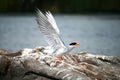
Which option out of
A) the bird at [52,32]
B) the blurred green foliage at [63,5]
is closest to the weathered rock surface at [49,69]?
the bird at [52,32]

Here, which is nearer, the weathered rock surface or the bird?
the weathered rock surface

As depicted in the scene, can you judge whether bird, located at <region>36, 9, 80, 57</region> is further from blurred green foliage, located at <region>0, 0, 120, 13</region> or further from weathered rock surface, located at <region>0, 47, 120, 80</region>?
blurred green foliage, located at <region>0, 0, 120, 13</region>

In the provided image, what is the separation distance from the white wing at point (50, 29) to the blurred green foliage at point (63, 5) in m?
47.9

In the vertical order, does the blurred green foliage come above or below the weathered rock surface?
below

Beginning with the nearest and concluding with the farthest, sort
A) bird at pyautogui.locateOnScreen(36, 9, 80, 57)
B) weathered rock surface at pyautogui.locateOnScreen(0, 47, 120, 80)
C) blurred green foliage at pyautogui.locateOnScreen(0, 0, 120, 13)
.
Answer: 1. weathered rock surface at pyautogui.locateOnScreen(0, 47, 120, 80)
2. bird at pyautogui.locateOnScreen(36, 9, 80, 57)
3. blurred green foliage at pyautogui.locateOnScreen(0, 0, 120, 13)

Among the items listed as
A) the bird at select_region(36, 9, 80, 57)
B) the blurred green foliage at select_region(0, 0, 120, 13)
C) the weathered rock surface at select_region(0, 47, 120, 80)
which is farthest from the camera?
the blurred green foliage at select_region(0, 0, 120, 13)

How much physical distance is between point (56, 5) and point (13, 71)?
2033 inches

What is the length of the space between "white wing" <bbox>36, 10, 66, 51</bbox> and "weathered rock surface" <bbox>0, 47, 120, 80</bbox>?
1.18 feet

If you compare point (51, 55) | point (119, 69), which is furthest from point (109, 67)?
point (51, 55)

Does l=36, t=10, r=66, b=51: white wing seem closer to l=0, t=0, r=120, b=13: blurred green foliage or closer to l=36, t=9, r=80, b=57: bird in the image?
l=36, t=9, r=80, b=57: bird

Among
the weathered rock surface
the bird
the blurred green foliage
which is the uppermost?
the bird

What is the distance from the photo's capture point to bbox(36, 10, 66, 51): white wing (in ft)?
40.7

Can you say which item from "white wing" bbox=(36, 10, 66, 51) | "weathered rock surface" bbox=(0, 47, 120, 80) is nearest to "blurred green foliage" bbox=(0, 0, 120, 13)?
"white wing" bbox=(36, 10, 66, 51)

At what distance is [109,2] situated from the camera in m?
64.5
